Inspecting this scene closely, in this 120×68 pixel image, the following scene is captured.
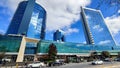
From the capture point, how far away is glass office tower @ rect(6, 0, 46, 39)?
132m

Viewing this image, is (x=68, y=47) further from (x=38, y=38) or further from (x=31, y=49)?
(x=38, y=38)

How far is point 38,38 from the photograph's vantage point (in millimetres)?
142875

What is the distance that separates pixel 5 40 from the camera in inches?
3093

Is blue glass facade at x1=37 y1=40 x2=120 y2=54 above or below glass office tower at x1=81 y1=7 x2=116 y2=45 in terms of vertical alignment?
below

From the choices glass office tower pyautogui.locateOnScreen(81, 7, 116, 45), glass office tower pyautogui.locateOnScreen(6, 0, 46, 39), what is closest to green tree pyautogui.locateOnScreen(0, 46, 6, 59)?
glass office tower pyautogui.locateOnScreen(6, 0, 46, 39)

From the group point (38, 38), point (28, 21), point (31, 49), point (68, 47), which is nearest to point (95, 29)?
point (38, 38)

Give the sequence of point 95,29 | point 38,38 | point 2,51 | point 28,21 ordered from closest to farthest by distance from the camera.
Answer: point 2,51
point 28,21
point 38,38
point 95,29

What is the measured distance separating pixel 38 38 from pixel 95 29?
65.8m

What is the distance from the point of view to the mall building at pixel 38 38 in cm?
7874

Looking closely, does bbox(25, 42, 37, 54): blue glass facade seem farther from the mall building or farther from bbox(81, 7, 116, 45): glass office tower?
bbox(81, 7, 116, 45): glass office tower

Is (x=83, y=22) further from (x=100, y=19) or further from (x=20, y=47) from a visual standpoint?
(x=20, y=47)

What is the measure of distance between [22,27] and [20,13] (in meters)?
17.3

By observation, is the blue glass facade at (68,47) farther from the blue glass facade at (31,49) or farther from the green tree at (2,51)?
the green tree at (2,51)

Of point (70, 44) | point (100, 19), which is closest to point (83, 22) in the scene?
point (100, 19)
